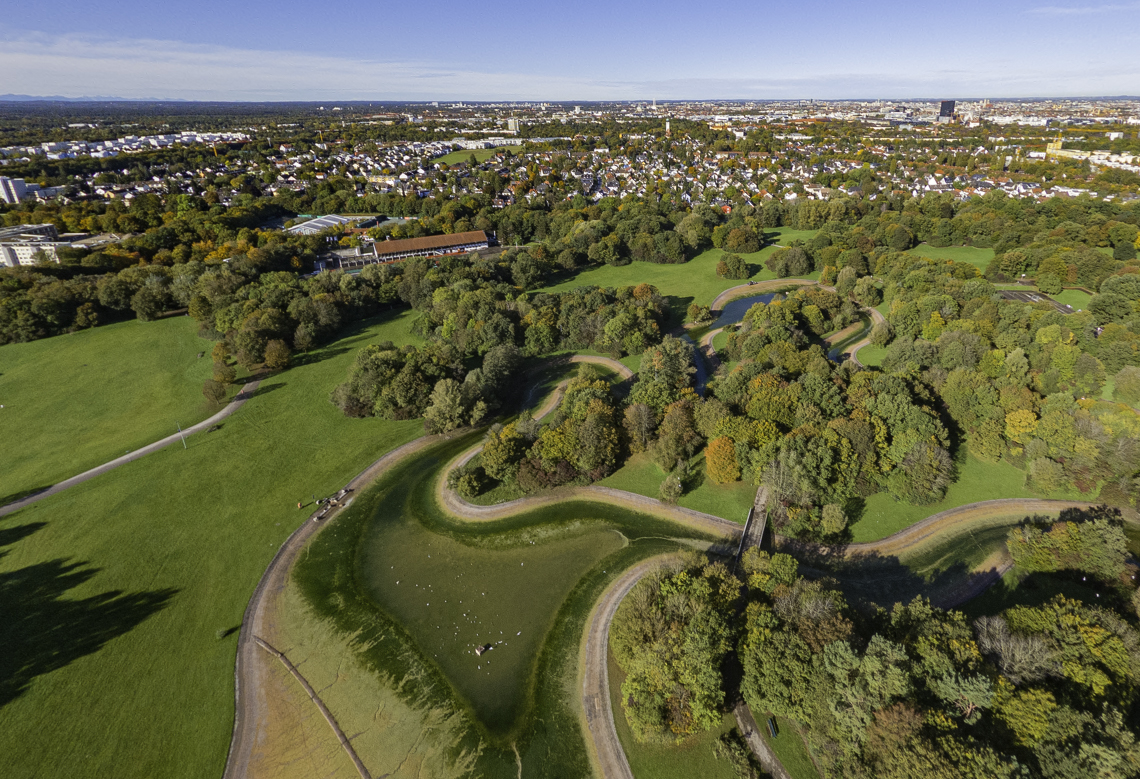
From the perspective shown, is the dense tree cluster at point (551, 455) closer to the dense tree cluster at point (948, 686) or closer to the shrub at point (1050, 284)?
the dense tree cluster at point (948, 686)

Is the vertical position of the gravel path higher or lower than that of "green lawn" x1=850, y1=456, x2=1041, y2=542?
higher

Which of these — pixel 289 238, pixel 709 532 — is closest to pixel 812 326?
pixel 709 532

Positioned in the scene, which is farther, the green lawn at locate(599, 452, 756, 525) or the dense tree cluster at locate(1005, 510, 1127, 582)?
the green lawn at locate(599, 452, 756, 525)

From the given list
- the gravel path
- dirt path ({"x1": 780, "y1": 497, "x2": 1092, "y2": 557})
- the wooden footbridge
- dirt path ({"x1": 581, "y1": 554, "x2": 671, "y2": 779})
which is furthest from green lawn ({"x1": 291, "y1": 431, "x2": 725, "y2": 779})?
the gravel path

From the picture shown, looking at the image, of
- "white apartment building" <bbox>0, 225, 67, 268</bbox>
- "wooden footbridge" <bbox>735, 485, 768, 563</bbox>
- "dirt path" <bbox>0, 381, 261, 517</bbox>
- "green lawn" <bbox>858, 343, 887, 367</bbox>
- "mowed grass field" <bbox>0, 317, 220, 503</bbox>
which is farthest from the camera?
"white apartment building" <bbox>0, 225, 67, 268</bbox>

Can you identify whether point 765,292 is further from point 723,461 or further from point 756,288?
point 723,461

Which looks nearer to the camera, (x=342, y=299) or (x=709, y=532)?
(x=709, y=532)

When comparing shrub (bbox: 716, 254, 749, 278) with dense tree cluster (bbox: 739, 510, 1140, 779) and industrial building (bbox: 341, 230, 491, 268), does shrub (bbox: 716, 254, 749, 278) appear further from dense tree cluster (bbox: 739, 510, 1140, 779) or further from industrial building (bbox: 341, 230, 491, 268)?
dense tree cluster (bbox: 739, 510, 1140, 779)

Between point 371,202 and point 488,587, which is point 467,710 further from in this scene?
point 371,202
